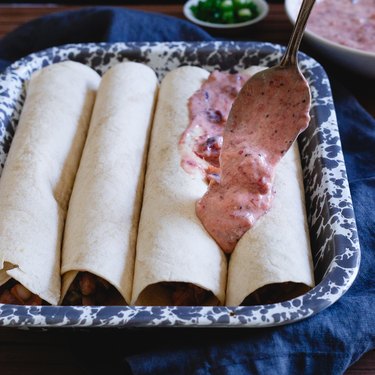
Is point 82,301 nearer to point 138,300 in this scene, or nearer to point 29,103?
point 138,300

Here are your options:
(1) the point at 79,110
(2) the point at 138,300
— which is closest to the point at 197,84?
(1) the point at 79,110

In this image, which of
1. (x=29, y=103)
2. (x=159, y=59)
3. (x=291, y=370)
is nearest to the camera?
(x=291, y=370)

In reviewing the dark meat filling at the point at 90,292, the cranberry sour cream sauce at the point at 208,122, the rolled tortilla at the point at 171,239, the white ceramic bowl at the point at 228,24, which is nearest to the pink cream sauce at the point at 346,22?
the white ceramic bowl at the point at 228,24

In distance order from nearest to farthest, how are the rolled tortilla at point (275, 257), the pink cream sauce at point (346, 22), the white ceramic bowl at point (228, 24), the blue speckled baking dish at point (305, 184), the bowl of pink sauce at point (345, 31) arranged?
the blue speckled baking dish at point (305, 184)
the rolled tortilla at point (275, 257)
the bowl of pink sauce at point (345, 31)
the pink cream sauce at point (346, 22)
the white ceramic bowl at point (228, 24)

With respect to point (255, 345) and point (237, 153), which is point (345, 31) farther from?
point (255, 345)

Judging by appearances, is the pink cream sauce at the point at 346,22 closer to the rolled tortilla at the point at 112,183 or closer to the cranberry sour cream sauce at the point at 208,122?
the cranberry sour cream sauce at the point at 208,122

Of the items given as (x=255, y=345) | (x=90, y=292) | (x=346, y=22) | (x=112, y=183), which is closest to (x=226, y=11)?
(x=346, y=22)

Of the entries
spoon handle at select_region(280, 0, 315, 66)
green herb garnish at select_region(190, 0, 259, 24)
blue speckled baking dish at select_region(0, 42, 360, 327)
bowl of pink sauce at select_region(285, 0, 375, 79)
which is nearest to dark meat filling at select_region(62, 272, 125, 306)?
blue speckled baking dish at select_region(0, 42, 360, 327)

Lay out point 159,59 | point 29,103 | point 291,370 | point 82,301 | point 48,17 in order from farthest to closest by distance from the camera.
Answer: point 48,17
point 159,59
point 29,103
point 82,301
point 291,370
